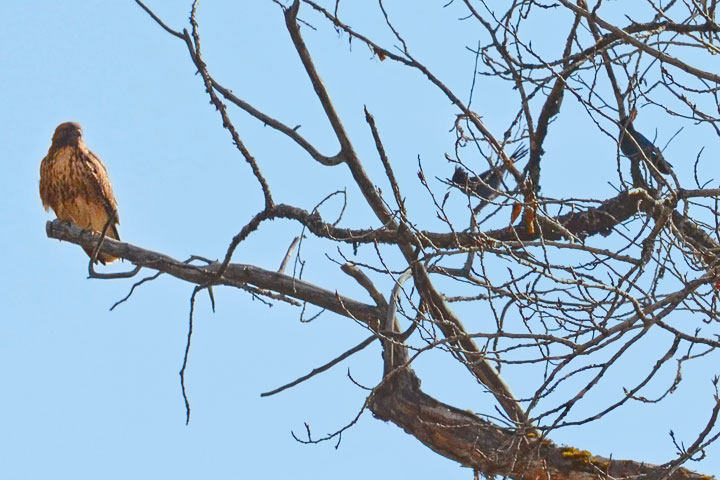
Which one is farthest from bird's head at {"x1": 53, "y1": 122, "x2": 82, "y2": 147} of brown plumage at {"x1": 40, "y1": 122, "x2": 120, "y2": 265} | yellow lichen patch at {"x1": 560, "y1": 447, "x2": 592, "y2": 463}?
yellow lichen patch at {"x1": 560, "y1": 447, "x2": 592, "y2": 463}

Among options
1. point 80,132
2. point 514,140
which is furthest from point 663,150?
point 80,132

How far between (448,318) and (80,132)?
426 centimetres

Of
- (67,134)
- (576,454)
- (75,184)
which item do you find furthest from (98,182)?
(576,454)

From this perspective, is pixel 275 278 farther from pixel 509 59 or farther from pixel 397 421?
pixel 509 59

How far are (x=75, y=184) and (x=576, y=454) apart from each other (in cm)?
470

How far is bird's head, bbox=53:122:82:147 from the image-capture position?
27.1ft

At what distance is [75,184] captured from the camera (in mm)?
7965

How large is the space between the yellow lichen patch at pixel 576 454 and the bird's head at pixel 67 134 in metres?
5.02

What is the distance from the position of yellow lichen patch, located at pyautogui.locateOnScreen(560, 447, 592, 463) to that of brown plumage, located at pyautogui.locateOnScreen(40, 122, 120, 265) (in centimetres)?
417

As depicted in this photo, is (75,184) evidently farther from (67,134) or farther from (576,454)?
(576,454)

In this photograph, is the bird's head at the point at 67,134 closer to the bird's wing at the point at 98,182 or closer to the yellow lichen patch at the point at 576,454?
the bird's wing at the point at 98,182

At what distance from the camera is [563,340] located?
346cm

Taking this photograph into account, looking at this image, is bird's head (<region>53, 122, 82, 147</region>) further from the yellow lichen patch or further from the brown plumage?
the yellow lichen patch

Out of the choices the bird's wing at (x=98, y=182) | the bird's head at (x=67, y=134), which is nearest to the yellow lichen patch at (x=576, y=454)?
the bird's wing at (x=98, y=182)
